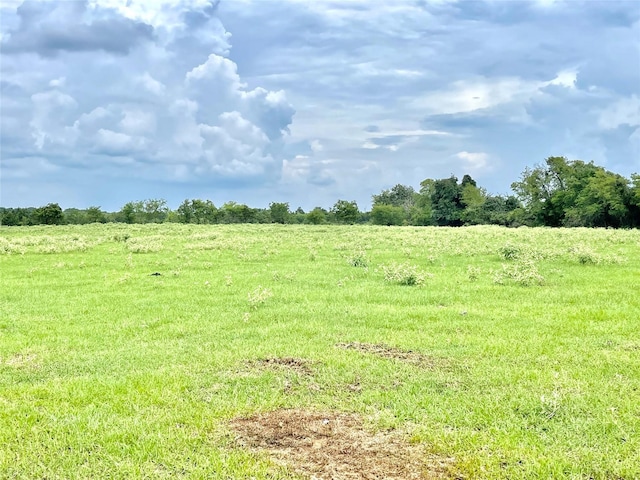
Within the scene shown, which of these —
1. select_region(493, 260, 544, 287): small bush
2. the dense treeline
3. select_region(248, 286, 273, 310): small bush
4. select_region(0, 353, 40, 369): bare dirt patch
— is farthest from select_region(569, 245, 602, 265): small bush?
the dense treeline

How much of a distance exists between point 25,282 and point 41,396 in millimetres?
15519

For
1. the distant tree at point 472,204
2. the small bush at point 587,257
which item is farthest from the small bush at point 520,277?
the distant tree at point 472,204

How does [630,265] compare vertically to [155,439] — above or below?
above

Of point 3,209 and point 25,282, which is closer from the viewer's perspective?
point 25,282

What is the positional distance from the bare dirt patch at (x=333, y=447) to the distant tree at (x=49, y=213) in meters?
107

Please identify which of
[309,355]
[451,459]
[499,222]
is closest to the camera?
[451,459]

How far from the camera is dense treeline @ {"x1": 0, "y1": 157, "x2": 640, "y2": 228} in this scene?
7944cm

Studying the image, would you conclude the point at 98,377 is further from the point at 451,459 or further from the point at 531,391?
the point at 531,391

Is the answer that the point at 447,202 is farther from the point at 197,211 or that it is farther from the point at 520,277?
the point at 520,277

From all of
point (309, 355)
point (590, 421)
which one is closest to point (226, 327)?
point (309, 355)

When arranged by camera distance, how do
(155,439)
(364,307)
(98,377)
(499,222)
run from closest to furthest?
(155,439) → (98,377) → (364,307) → (499,222)

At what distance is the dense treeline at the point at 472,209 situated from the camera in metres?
79.4

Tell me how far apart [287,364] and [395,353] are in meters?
2.34

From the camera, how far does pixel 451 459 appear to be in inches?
256
